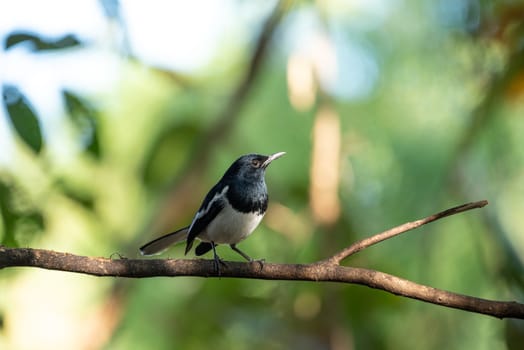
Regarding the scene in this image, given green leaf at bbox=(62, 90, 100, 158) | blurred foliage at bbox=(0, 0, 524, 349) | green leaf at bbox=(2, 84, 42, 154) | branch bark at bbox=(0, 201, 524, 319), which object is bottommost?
blurred foliage at bbox=(0, 0, 524, 349)

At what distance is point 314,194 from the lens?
541cm

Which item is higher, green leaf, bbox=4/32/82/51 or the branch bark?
green leaf, bbox=4/32/82/51

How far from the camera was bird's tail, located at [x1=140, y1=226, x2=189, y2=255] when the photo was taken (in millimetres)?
4141

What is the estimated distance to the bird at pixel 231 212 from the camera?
4.00 metres

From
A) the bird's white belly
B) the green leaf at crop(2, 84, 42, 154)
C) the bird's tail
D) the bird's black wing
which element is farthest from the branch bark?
the bird's tail

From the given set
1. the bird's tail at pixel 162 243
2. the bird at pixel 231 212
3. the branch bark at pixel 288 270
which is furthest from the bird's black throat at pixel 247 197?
the branch bark at pixel 288 270

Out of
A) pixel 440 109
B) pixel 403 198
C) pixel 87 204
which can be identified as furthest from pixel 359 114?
pixel 87 204

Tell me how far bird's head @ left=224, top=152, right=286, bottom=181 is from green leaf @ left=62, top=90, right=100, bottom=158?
1325mm

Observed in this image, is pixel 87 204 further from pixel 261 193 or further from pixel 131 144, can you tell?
pixel 131 144

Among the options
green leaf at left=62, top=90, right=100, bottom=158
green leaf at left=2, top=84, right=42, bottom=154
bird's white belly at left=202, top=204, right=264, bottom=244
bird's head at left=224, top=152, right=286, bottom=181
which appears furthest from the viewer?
bird's head at left=224, top=152, right=286, bottom=181

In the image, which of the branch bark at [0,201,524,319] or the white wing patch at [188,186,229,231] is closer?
the branch bark at [0,201,524,319]

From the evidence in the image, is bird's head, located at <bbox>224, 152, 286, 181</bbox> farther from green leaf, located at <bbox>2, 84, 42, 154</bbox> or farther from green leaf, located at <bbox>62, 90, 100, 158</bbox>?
green leaf, located at <bbox>2, 84, 42, 154</bbox>

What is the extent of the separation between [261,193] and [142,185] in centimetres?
150

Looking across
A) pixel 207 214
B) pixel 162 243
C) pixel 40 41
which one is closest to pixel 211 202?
pixel 207 214
